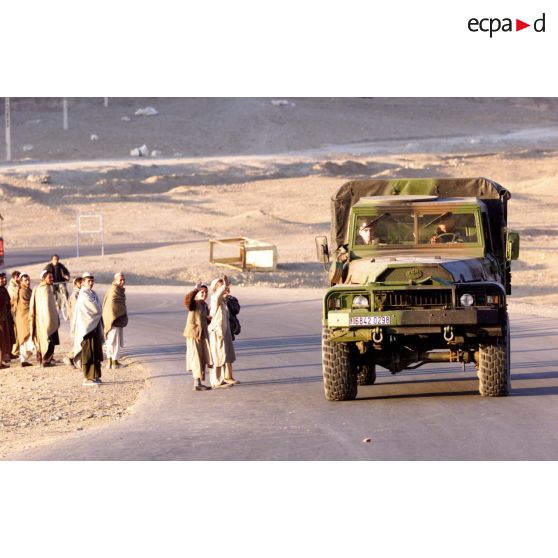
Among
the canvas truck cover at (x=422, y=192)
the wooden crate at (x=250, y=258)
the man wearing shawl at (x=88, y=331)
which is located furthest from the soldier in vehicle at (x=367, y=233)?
the wooden crate at (x=250, y=258)

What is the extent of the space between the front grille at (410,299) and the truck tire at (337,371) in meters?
0.75

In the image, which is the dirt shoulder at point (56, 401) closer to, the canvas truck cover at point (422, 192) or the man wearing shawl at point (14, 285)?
the man wearing shawl at point (14, 285)

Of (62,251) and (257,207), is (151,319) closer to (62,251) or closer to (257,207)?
(62,251)

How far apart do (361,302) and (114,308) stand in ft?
20.5

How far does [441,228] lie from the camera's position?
707 inches

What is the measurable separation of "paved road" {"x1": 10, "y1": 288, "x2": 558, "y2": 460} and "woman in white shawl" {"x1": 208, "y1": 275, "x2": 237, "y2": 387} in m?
0.39

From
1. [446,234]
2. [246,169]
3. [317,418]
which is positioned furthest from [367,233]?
[246,169]

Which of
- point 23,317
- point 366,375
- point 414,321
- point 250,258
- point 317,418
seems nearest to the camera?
point 317,418

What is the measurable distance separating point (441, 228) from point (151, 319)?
14.2m

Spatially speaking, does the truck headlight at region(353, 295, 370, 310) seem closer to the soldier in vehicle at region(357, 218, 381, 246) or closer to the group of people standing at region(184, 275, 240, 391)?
the soldier in vehicle at region(357, 218, 381, 246)

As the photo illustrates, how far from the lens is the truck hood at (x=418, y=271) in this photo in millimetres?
16453

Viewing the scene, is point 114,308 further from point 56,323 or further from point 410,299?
point 410,299

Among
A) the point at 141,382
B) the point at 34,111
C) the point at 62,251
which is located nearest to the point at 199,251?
the point at 62,251

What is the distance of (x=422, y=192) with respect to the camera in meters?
19.3
